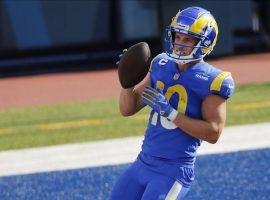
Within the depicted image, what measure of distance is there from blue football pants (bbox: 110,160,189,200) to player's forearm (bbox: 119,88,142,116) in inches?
14.7

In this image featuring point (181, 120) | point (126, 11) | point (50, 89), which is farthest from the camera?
point (126, 11)

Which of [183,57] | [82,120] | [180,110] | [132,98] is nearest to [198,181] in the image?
[132,98]

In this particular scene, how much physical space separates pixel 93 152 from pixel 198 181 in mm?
2001

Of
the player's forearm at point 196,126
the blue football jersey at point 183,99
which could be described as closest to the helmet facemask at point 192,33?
the blue football jersey at point 183,99

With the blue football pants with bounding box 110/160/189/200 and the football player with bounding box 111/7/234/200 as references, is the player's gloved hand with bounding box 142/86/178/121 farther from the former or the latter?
the blue football pants with bounding box 110/160/189/200

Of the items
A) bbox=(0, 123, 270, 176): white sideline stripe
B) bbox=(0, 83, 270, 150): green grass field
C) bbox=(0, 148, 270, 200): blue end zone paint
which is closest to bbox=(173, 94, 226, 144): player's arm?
bbox=(0, 148, 270, 200): blue end zone paint

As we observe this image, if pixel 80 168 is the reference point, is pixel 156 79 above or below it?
above

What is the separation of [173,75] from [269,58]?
16.0 meters

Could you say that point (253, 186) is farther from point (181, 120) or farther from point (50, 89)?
point (50, 89)

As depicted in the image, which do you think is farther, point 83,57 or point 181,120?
point 83,57

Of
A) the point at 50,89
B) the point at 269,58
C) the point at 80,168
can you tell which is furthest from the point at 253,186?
the point at 269,58

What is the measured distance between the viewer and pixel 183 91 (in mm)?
4184

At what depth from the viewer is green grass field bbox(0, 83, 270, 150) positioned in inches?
385

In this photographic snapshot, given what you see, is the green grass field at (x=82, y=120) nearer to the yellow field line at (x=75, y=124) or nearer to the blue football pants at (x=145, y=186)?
the yellow field line at (x=75, y=124)
